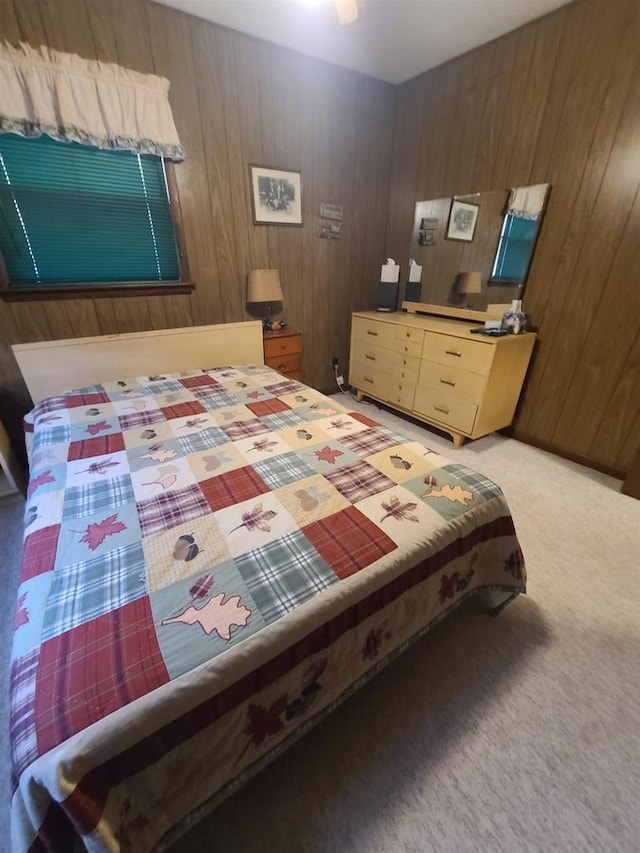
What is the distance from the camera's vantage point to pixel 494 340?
2.22m

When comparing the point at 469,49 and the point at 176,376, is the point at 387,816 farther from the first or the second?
the point at 469,49

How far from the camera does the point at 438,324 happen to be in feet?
8.98

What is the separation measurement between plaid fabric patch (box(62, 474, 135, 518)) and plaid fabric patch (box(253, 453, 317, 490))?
1.38ft

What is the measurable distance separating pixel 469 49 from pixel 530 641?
3502 millimetres

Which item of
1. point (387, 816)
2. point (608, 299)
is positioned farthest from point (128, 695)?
point (608, 299)

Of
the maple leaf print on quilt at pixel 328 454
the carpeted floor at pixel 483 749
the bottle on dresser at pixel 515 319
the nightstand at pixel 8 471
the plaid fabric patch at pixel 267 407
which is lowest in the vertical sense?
the carpeted floor at pixel 483 749

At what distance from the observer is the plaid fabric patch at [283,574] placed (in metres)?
0.81

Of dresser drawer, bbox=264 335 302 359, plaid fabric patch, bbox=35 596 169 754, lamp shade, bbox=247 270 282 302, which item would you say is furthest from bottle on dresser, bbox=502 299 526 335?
plaid fabric patch, bbox=35 596 169 754

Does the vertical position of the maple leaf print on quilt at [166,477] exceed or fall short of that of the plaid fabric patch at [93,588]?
it exceeds it

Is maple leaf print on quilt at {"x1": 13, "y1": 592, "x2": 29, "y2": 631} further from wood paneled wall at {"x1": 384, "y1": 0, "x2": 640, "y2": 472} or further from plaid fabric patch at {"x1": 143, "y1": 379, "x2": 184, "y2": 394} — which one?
wood paneled wall at {"x1": 384, "y1": 0, "x2": 640, "y2": 472}

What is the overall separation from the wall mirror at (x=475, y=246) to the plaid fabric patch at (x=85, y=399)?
258cm

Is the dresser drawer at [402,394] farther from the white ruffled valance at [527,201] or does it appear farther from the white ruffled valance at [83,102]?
the white ruffled valance at [83,102]

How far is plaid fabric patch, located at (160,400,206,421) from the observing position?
169 centimetres

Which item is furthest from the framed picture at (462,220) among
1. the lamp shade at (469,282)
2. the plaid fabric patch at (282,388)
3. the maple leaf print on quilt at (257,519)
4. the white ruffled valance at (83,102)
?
the maple leaf print on quilt at (257,519)
